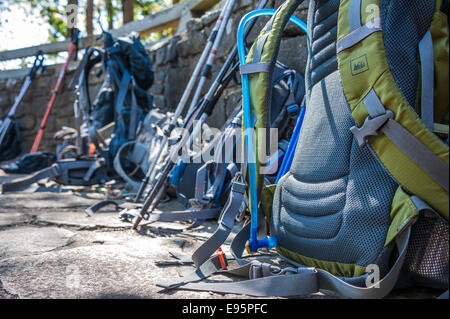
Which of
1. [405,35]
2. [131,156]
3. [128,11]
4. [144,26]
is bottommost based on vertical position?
[131,156]

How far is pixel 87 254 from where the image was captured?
1396 mm

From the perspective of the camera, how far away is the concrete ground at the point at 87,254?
1052 mm

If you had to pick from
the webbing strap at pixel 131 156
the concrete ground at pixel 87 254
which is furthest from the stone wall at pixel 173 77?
the concrete ground at pixel 87 254

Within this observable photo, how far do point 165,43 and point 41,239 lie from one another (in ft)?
10.00

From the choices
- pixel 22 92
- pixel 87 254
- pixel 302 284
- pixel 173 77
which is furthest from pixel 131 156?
pixel 22 92

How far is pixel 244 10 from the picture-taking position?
2.84 meters

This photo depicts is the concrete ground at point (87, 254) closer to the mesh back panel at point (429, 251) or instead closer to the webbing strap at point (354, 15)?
the mesh back panel at point (429, 251)

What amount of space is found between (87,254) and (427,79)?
46.2 inches

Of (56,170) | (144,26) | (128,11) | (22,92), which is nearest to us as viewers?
(56,170)

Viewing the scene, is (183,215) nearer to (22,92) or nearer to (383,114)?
(383,114)

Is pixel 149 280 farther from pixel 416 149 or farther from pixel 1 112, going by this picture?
pixel 1 112

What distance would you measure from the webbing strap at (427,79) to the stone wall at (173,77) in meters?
1.31

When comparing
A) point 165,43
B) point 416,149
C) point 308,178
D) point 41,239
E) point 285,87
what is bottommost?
point 41,239
